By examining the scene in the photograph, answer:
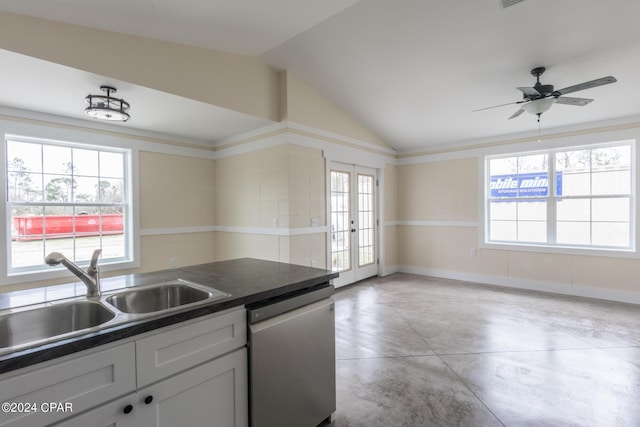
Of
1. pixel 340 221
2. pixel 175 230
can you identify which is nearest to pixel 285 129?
pixel 340 221

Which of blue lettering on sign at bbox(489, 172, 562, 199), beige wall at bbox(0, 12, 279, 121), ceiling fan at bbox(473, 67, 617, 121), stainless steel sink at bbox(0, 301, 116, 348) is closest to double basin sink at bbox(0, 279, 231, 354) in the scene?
stainless steel sink at bbox(0, 301, 116, 348)

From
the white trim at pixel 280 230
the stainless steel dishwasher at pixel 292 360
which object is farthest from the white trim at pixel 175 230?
the stainless steel dishwasher at pixel 292 360

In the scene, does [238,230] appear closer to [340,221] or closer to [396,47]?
[340,221]

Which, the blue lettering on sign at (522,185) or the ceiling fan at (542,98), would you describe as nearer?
the ceiling fan at (542,98)

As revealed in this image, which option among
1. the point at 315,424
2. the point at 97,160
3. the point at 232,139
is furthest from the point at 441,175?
the point at 97,160

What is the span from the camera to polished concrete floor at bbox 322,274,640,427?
80.2 inches

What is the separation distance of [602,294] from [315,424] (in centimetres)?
489

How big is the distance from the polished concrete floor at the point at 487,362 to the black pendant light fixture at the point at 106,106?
3.14 m

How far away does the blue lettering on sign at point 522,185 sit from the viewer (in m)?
4.92

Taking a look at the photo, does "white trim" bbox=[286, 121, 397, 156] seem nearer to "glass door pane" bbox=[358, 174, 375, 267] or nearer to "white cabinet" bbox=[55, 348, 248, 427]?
"glass door pane" bbox=[358, 174, 375, 267]

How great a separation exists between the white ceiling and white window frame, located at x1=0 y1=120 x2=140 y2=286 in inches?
12.3

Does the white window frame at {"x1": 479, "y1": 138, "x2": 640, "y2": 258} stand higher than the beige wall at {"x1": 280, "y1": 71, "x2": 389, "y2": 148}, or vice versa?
the beige wall at {"x1": 280, "y1": 71, "x2": 389, "y2": 148}

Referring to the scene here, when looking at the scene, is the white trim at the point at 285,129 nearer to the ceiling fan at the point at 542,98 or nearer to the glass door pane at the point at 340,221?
the glass door pane at the point at 340,221

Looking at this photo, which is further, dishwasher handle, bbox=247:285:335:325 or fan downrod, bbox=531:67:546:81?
fan downrod, bbox=531:67:546:81
